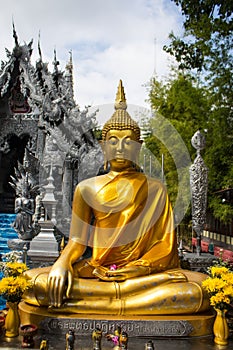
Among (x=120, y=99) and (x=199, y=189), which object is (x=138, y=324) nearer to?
(x=120, y=99)

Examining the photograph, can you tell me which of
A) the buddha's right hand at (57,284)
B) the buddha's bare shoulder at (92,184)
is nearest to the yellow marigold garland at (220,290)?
the buddha's right hand at (57,284)

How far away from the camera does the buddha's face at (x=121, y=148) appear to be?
4.38 m

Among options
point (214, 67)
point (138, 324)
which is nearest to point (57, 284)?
point (138, 324)

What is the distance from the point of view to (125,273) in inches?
152

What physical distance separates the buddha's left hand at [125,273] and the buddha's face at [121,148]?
112cm

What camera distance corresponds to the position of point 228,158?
11430mm

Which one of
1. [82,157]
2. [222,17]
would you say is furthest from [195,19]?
[82,157]

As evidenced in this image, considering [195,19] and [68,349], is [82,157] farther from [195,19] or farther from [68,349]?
[68,349]

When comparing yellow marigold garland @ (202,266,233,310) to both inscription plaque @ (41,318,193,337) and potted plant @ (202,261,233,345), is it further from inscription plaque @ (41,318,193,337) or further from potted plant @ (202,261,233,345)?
inscription plaque @ (41,318,193,337)

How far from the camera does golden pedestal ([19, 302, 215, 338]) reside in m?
3.60

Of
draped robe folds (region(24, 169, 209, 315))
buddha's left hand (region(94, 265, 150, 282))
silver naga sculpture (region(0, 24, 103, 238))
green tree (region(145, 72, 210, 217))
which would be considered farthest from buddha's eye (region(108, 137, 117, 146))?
silver naga sculpture (region(0, 24, 103, 238))

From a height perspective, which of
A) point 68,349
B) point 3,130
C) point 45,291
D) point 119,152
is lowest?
point 68,349

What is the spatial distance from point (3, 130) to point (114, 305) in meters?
12.7

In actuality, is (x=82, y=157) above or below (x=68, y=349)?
above
